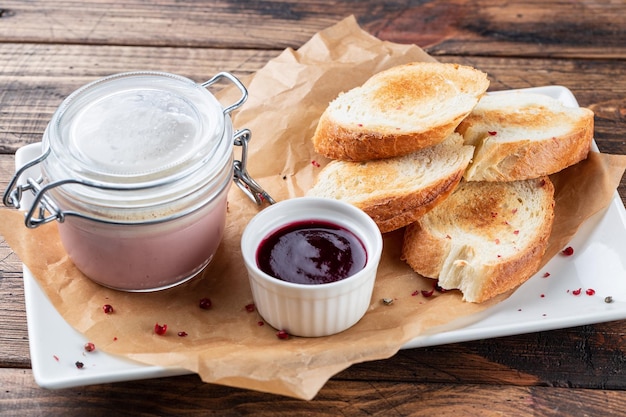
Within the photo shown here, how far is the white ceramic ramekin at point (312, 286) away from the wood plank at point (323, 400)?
0.22 metres

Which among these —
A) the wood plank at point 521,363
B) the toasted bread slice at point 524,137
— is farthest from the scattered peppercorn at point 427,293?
the toasted bread slice at point 524,137

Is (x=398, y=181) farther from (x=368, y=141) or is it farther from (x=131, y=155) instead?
(x=131, y=155)

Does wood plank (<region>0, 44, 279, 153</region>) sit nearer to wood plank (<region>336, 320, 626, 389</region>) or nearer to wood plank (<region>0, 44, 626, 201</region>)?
wood plank (<region>0, 44, 626, 201</region>)

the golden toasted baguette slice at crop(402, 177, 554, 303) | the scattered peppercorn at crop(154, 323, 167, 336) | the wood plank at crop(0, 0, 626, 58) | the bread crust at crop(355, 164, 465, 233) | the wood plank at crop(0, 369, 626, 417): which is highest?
the bread crust at crop(355, 164, 465, 233)

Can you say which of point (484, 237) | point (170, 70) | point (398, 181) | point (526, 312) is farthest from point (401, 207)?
point (170, 70)

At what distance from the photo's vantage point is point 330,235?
275 centimetres

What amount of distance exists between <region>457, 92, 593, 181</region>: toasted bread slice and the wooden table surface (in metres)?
0.40

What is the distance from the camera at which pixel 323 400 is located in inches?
102

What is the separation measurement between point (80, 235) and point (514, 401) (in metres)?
1.52

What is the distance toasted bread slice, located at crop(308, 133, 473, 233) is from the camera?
2.98 metres

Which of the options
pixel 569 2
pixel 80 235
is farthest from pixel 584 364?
pixel 569 2

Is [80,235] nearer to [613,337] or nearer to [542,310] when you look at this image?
[542,310]

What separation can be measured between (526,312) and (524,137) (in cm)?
82

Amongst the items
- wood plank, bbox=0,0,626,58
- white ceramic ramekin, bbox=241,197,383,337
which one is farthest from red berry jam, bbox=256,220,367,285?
wood plank, bbox=0,0,626,58
